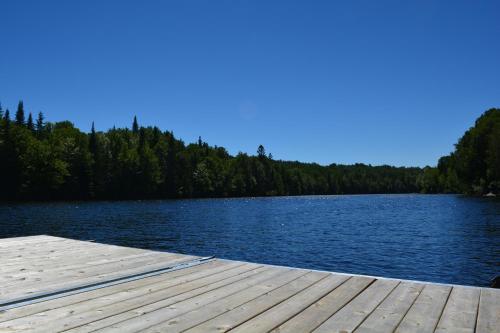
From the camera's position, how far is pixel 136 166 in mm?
115750

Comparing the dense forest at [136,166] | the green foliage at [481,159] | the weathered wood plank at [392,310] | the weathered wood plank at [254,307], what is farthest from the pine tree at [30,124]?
the weathered wood plank at [392,310]

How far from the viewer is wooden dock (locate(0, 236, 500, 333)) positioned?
4340 mm

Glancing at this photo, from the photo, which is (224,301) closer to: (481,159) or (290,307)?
(290,307)

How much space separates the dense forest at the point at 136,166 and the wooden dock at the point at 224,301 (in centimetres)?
8930

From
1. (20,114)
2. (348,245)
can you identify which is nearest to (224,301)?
(348,245)

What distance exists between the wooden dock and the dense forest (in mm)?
89300

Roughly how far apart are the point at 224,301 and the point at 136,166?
115m

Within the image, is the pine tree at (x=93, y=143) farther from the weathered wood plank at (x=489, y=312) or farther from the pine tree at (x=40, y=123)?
the weathered wood plank at (x=489, y=312)

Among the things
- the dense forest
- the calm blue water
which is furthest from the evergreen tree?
the calm blue water

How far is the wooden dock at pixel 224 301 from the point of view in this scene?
4340 mm

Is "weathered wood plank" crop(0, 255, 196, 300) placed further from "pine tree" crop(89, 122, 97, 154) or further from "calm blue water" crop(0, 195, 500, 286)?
"pine tree" crop(89, 122, 97, 154)

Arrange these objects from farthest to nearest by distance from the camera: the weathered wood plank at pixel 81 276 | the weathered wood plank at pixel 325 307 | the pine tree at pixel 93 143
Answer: the pine tree at pixel 93 143 → the weathered wood plank at pixel 81 276 → the weathered wood plank at pixel 325 307

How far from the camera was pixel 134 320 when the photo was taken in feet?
14.8

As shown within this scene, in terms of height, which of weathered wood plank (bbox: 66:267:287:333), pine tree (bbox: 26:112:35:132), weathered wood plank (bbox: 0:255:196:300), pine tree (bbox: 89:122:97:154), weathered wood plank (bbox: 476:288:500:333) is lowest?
weathered wood plank (bbox: 476:288:500:333)
